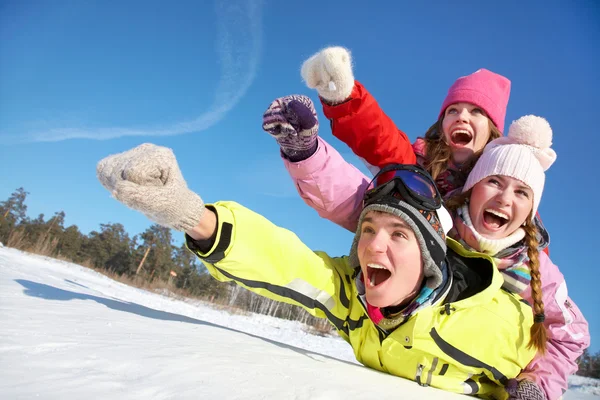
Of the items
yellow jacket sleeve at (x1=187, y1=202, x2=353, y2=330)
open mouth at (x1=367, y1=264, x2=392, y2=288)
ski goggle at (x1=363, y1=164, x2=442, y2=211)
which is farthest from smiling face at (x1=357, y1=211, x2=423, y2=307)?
yellow jacket sleeve at (x1=187, y1=202, x2=353, y2=330)

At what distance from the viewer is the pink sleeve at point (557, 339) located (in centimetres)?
215

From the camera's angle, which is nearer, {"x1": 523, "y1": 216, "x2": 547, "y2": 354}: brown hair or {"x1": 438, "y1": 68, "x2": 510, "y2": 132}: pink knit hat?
{"x1": 523, "y1": 216, "x2": 547, "y2": 354}: brown hair

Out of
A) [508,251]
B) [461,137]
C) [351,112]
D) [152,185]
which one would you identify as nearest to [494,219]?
[508,251]

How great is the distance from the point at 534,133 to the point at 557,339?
1.38 m

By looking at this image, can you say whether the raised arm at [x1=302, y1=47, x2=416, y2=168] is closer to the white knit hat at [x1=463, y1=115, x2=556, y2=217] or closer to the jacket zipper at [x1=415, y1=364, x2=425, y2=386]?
the white knit hat at [x1=463, y1=115, x2=556, y2=217]

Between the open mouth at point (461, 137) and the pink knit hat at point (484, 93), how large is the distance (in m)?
0.29

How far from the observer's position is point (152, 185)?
143 centimetres

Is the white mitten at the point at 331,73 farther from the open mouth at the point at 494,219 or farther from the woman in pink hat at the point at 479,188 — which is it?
the open mouth at the point at 494,219

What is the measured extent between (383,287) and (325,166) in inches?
29.4

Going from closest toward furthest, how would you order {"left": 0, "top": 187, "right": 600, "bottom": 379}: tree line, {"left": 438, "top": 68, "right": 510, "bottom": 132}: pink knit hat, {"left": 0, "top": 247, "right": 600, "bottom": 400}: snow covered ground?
{"left": 0, "top": 247, "right": 600, "bottom": 400}: snow covered ground < {"left": 438, "top": 68, "right": 510, "bottom": 132}: pink knit hat < {"left": 0, "top": 187, "right": 600, "bottom": 379}: tree line

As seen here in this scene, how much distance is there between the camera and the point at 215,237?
1.64m

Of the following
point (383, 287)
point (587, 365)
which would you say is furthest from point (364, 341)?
point (587, 365)

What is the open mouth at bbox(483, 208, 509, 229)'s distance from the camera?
2.32 metres

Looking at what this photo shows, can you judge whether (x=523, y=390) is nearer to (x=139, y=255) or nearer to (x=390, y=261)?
(x=390, y=261)
